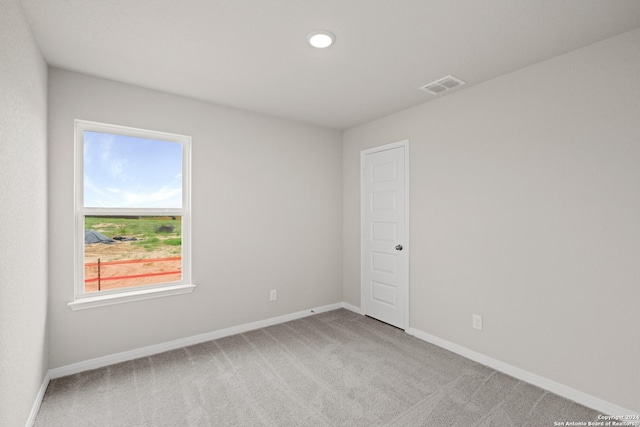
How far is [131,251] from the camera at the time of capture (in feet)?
9.57

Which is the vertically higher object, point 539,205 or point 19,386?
point 539,205

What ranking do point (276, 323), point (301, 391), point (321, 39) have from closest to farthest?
point (321, 39), point (301, 391), point (276, 323)

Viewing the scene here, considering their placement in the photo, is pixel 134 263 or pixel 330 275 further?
pixel 330 275

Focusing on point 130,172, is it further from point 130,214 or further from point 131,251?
point 131,251

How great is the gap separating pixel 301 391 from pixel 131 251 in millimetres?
2040

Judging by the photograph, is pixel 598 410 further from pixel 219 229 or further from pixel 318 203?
pixel 219 229

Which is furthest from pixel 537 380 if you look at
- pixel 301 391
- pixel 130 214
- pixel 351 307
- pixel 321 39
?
pixel 130 214

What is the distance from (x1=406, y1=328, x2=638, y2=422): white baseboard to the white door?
0.54 metres

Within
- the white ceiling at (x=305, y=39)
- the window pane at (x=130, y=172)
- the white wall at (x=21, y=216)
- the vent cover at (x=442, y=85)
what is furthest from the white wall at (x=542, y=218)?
the white wall at (x=21, y=216)

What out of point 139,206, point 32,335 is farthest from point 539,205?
point 32,335

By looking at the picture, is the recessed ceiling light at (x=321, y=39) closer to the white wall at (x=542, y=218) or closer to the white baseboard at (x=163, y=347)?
the white wall at (x=542, y=218)

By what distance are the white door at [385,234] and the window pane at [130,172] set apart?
7.43 feet

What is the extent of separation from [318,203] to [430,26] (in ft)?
8.34

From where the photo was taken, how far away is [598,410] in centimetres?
208
